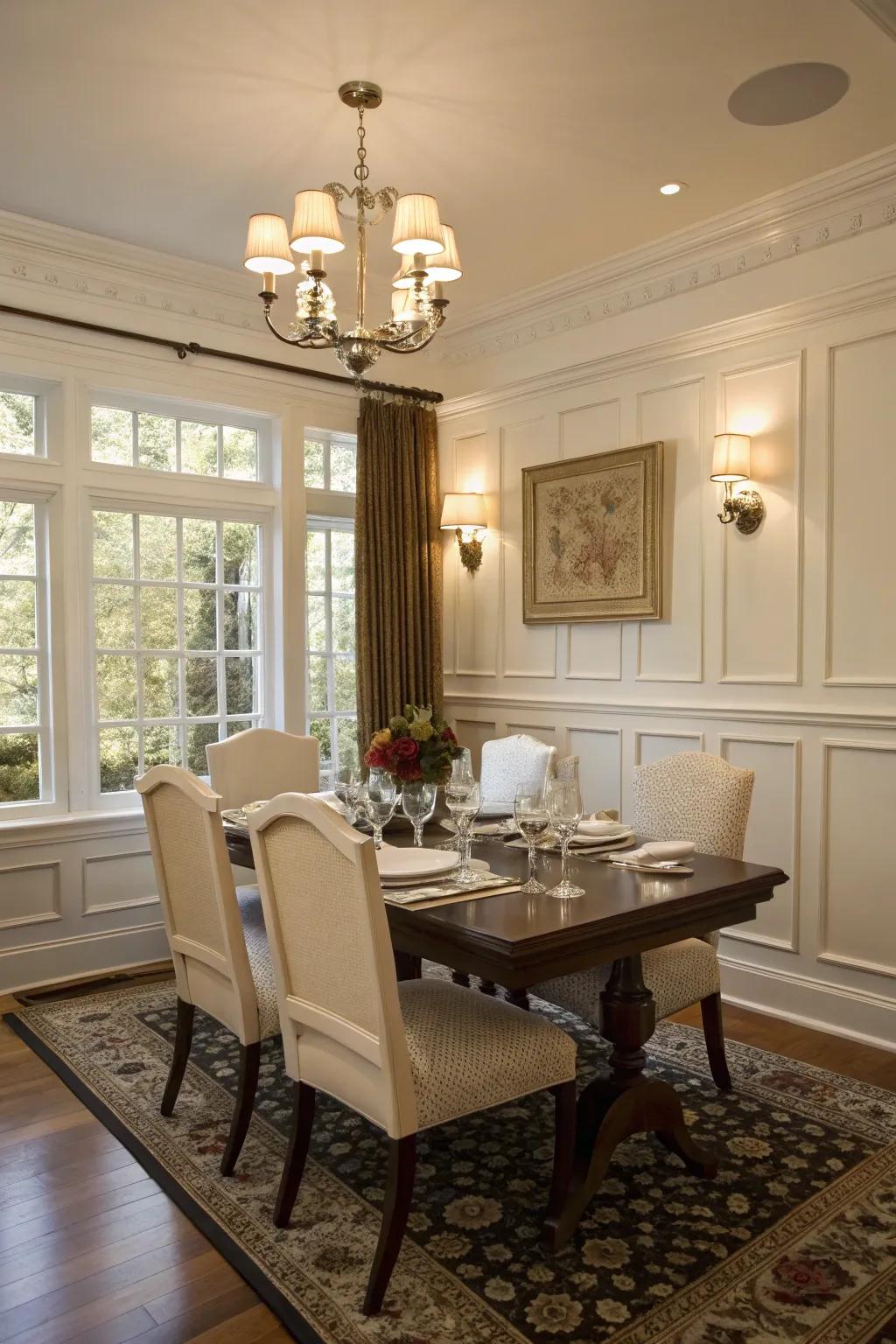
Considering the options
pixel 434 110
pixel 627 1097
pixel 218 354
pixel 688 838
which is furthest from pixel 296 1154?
pixel 218 354

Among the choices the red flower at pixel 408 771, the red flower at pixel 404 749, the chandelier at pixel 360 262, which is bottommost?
the red flower at pixel 408 771

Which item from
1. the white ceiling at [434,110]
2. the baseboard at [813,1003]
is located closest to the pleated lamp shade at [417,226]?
the white ceiling at [434,110]

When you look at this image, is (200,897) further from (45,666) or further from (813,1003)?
(813,1003)

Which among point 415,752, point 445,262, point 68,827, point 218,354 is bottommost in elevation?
point 68,827

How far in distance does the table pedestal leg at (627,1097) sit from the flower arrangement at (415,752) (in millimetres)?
697

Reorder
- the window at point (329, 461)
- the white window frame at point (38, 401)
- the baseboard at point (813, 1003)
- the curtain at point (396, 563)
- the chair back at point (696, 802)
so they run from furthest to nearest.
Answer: the window at point (329, 461), the curtain at point (396, 563), the white window frame at point (38, 401), the baseboard at point (813, 1003), the chair back at point (696, 802)

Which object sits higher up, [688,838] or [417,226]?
[417,226]

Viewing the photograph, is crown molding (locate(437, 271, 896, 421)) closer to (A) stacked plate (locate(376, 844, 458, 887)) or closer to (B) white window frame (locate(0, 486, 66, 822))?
(B) white window frame (locate(0, 486, 66, 822))

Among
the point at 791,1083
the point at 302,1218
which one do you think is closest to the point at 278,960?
the point at 302,1218

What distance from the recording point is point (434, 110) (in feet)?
10.2

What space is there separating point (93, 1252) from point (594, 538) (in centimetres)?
318

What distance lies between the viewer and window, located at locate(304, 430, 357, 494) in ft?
16.2

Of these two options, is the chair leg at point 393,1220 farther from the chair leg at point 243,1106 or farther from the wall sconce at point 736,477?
the wall sconce at point 736,477

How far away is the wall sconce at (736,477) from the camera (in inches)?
143
